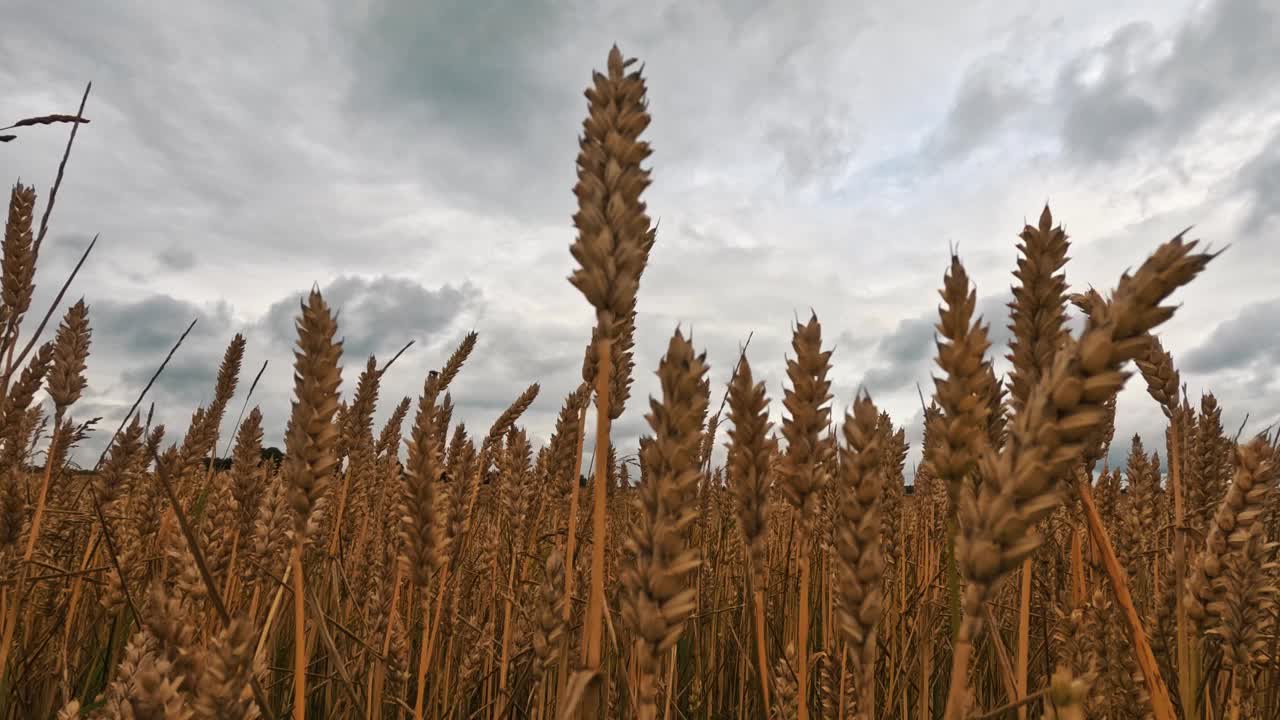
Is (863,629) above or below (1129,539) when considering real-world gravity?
below

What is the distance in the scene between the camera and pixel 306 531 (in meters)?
1.35

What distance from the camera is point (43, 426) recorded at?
13.4 ft

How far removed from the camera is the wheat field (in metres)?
0.98

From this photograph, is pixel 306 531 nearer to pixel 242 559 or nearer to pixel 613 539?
pixel 242 559

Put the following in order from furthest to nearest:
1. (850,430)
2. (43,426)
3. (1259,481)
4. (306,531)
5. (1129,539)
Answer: (43,426), (1129,539), (1259,481), (306,531), (850,430)

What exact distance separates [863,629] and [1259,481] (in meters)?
1.47

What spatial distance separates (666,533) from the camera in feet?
3.18

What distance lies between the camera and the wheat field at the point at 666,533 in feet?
3.21

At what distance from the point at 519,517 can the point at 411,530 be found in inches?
56.3

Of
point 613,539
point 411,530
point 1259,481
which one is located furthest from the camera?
point 613,539

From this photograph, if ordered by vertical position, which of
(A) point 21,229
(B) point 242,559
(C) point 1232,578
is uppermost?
(A) point 21,229

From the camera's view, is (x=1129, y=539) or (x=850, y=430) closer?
(x=850, y=430)

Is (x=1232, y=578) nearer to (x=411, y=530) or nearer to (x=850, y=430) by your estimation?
(x=850, y=430)

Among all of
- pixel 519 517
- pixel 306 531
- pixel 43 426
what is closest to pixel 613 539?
pixel 519 517
